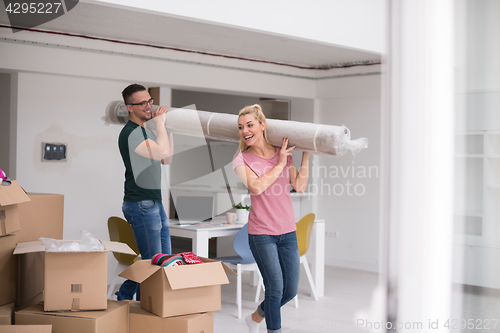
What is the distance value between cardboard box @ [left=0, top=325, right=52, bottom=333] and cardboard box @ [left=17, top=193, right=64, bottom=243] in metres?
0.52

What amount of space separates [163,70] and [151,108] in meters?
2.16

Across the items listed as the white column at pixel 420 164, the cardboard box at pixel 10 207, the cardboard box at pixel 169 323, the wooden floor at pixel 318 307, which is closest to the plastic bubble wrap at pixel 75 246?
the cardboard box at pixel 10 207

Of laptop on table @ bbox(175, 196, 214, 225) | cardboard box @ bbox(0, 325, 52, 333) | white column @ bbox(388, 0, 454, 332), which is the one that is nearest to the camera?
white column @ bbox(388, 0, 454, 332)

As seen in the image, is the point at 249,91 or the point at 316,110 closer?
the point at 249,91

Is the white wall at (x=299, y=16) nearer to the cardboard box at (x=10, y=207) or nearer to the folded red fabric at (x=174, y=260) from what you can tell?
the cardboard box at (x=10, y=207)

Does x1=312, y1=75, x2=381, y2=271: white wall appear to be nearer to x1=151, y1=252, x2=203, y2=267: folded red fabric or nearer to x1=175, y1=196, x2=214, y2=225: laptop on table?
x1=175, y1=196, x2=214, y2=225: laptop on table

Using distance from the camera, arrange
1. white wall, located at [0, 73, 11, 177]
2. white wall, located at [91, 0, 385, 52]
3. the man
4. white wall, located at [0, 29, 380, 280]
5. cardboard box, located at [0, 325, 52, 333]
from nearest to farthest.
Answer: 1. cardboard box, located at [0, 325, 52, 333]
2. the man
3. white wall, located at [91, 0, 385, 52]
4. white wall, located at [0, 29, 380, 280]
5. white wall, located at [0, 73, 11, 177]

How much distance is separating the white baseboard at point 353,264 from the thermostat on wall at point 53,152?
3.36 metres

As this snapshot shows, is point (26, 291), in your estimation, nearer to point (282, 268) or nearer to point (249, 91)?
point (282, 268)

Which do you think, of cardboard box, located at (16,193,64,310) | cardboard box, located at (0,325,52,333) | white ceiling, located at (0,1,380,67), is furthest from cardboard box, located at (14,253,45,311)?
white ceiling, located at (0,1,380,67)

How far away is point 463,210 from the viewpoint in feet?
2.85

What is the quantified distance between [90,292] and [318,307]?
2.21 m

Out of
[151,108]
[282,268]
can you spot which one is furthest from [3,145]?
[282,268]

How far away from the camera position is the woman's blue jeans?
2402 millimetres
